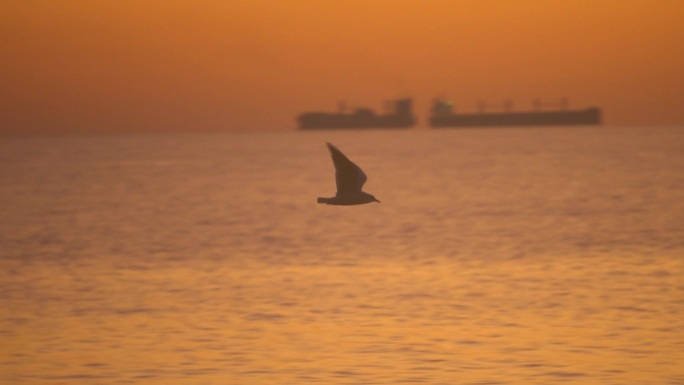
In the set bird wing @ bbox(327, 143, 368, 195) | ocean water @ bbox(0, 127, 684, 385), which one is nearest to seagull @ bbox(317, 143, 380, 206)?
bird wing @ bbox(327, 143, 368, 195)

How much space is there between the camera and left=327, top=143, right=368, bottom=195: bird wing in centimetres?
1208

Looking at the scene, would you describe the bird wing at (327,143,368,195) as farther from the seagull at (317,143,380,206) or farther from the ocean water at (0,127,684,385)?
the ocean water at (0,127,684,385)

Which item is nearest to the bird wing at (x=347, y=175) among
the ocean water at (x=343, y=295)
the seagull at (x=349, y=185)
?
the seagull at (x=349, y=185)

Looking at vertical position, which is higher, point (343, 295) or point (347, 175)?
point (347, 175)

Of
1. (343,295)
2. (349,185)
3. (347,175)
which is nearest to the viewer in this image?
(347,175)

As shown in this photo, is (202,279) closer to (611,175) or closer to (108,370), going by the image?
(108,370)

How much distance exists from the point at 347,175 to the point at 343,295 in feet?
17.5

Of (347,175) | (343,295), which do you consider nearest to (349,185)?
(347,175)

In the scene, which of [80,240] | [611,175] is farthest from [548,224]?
[611,175]

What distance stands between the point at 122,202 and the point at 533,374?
36.2 metres

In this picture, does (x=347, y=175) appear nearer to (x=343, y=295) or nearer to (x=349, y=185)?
(x=349, y=185)

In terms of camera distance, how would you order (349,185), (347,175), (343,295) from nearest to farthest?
(347,175)
(349,185)
(343,295)

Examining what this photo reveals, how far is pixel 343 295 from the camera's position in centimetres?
1762

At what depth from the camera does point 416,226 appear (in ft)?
113
